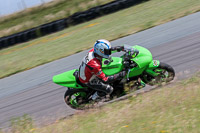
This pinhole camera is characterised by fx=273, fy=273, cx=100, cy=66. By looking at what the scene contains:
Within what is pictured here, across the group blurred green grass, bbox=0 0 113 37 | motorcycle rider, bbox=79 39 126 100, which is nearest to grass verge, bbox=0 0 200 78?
blurred green grass, bbox=0 0 113 37

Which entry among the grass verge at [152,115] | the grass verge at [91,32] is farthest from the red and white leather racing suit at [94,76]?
the grass verge at [91,32]

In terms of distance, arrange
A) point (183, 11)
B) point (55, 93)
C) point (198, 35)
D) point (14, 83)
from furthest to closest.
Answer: point (183, 11) < point (14, 83) < point (198, 35) < point (55, 93)

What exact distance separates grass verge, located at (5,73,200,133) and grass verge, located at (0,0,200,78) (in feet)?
26.6

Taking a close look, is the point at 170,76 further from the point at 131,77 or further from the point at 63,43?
the point at 63,43

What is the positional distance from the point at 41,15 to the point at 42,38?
7344 millimetres

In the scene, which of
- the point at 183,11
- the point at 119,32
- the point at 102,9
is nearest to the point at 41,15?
the point at 102,9

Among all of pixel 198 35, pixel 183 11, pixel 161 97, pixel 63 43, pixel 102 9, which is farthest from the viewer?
pixel 102 9

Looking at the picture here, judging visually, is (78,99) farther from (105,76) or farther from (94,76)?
(105,76)

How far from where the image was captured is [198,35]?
34.9 ft

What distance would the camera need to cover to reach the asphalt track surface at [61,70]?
27.2 ft

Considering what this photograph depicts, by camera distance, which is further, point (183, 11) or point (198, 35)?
point (183, 11)

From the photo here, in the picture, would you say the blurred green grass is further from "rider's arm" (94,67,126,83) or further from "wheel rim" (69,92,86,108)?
"rider's arm" (94,67,126,83)

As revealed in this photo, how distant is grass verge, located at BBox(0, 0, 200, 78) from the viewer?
47.3ft

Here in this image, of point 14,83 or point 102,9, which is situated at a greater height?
point 102,9
